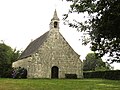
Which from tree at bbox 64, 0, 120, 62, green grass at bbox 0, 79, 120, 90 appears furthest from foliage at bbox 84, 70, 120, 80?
tree at bbox 64, 0, 120, 62

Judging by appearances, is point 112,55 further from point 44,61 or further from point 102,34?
point 44,61

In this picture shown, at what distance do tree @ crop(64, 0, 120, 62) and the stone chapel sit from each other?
36430 mm

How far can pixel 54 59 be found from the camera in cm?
5306

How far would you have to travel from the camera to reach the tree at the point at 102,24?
12477 mm

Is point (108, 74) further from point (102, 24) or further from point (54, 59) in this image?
point (102, 24)

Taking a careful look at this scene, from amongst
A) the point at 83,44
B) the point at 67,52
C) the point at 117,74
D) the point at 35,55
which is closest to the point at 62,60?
the point at 67,52

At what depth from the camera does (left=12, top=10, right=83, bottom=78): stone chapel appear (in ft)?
169

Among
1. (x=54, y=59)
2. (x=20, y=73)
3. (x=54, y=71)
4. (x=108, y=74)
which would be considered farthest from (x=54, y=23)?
(x=108, y=74)

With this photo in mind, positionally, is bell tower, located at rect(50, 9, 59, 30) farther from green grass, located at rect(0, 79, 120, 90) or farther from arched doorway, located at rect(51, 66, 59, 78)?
green grass, located at rect(0, 79, 120, 90)

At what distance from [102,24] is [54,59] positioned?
40423 millimetres

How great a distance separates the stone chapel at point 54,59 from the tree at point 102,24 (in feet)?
120

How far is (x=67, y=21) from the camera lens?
611 inches

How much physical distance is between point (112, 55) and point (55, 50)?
38.7 m

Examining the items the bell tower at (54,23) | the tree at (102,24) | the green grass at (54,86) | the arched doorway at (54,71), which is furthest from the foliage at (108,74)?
the tree at (102,24)
